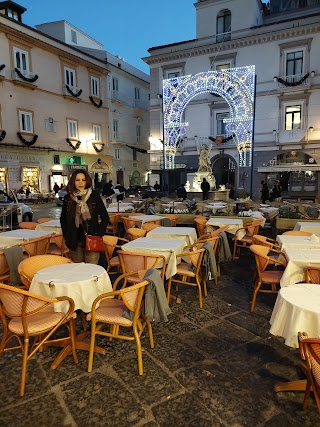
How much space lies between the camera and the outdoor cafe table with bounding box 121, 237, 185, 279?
165 inches

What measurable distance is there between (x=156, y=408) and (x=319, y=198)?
19703mm

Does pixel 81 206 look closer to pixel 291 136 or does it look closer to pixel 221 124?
pixel 291 136

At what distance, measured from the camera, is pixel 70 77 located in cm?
2494

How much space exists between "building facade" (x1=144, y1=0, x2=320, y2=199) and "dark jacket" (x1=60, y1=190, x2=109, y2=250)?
16476 millimetres

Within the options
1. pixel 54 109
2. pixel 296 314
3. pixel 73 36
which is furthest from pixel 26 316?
pixel 73 36

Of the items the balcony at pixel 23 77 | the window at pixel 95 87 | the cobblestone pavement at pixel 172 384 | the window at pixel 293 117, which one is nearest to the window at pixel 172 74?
the window at pixel 95 87

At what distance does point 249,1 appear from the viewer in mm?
21312

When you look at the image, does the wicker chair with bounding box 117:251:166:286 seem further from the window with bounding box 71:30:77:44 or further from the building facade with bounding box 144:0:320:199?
the window with bounding box 71:30:77:44

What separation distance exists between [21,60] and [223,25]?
1448 cm

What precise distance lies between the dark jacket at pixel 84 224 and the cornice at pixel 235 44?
21.5 meters

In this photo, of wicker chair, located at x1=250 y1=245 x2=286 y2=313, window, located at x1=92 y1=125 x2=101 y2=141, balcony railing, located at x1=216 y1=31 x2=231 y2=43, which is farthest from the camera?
window, located at x1=92 y1=125 x2=101 y2=141

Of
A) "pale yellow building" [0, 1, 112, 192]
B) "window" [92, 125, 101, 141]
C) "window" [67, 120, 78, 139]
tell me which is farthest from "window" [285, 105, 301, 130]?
"window" [67, 120, 78, 139]

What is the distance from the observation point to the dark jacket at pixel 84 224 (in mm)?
3881

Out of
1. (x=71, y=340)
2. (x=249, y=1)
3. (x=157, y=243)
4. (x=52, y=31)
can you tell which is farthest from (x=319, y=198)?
(x=52, y=31)
